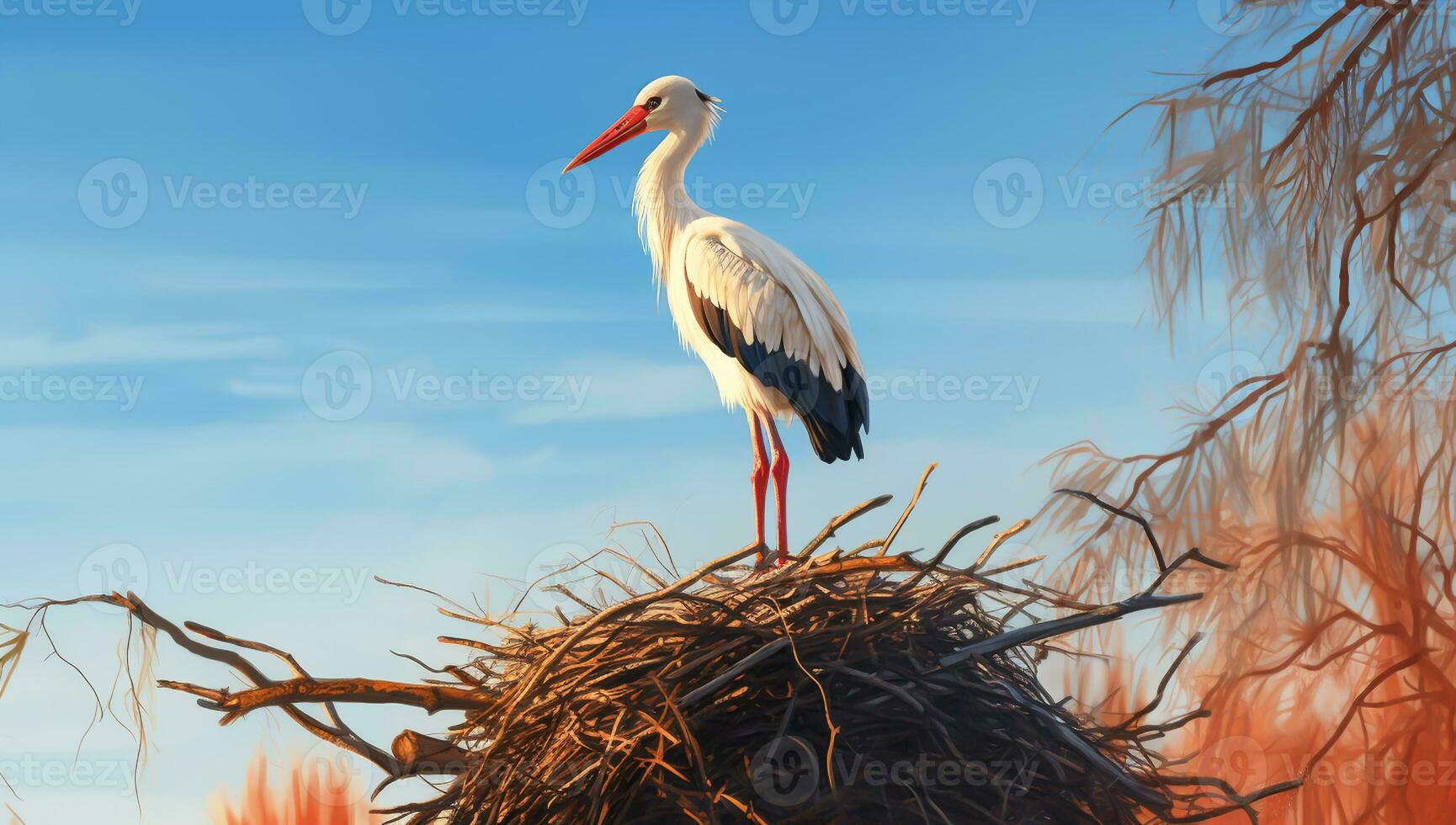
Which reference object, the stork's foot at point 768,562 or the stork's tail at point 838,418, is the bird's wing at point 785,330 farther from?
the stork's foot at point 768,562

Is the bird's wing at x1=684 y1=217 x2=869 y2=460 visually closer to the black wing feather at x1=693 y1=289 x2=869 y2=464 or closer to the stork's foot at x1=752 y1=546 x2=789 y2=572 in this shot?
the black wing feather at x1=693 y1=289 x2=869 y2=464

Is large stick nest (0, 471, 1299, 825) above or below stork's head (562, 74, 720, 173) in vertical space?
below

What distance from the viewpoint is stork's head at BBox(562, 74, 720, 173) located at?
574 cm

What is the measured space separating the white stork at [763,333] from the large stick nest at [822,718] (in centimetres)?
179

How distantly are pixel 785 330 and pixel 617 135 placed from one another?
4.93 ft

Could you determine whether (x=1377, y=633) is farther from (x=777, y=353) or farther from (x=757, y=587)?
(x=757, y=587)

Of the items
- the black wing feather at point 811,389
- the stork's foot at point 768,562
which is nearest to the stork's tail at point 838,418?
the black wing feather at point 811,389

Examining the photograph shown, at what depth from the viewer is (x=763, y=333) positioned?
5.25 m

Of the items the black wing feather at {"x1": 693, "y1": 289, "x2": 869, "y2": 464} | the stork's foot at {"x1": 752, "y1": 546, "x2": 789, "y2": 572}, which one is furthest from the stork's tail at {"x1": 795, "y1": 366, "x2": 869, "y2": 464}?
the stork's foot at {"x1": 752, "y1": 546, "x2": 789, "y2": 572}

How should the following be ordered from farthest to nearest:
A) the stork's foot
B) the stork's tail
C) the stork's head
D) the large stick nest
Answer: the stork's head
the stork's tail
the stork's foot
the large stick nest

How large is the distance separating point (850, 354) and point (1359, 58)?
144 inches

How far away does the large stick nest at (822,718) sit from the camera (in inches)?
119

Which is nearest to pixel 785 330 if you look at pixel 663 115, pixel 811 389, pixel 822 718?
pixel 811 389

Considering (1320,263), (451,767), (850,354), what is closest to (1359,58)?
(1320,263)
